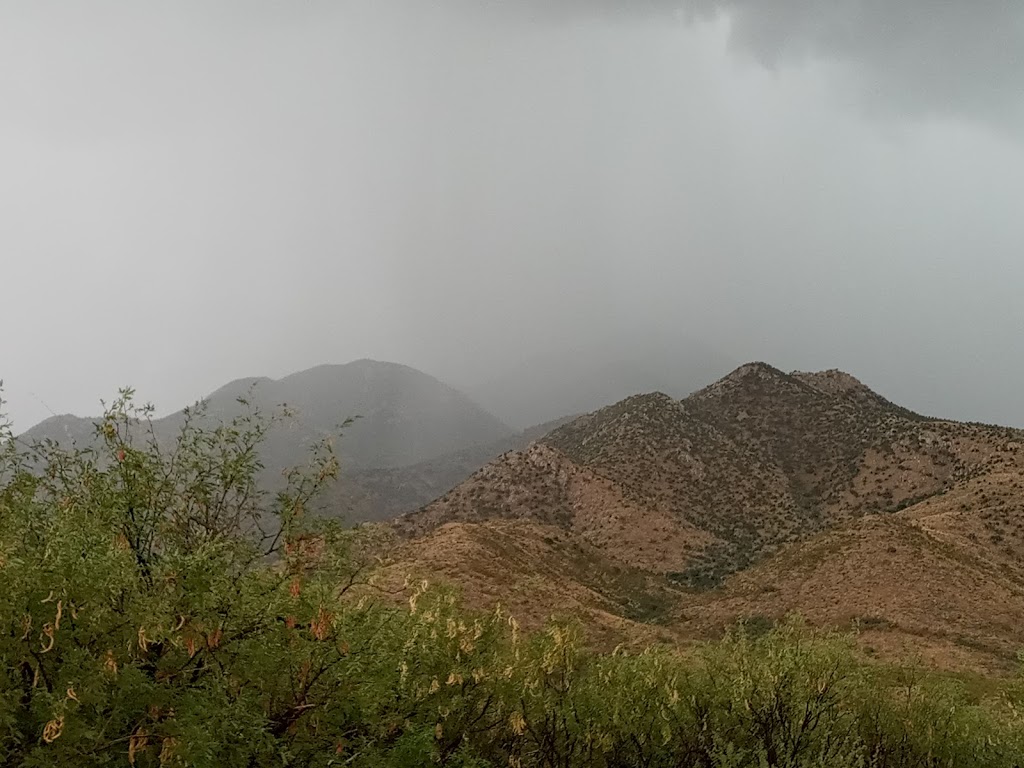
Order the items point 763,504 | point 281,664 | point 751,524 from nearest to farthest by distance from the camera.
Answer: point 281,664
point 751,524
point 763,504

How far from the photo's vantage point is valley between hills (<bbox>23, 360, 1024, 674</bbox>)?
44.6m

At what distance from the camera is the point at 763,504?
83.8 m

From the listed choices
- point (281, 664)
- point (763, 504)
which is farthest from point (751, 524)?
point (281, 664)

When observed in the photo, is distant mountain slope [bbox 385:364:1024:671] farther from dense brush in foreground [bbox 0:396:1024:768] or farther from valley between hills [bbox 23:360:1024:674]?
dense brush in foreground [bbox 0:396:1024:768]

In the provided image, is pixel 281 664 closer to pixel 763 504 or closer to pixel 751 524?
pixel 751 524

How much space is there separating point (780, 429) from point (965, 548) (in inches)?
1869

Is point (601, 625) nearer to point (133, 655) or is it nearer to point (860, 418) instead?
point (133, 655)

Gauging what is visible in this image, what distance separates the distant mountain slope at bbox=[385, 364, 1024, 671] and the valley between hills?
25 cm

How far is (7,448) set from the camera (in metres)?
11.3

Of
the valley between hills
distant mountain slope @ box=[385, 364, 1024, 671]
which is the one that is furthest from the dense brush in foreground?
distant mountain slope @ box=[385, 364, 1024, 671]

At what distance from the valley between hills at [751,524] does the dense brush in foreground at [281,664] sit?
1.65 m

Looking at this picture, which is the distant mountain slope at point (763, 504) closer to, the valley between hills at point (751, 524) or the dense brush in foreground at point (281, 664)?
the valley between hills at point (751, 524)

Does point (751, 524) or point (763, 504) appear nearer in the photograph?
point (751, 524)

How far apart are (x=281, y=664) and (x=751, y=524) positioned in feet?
254
